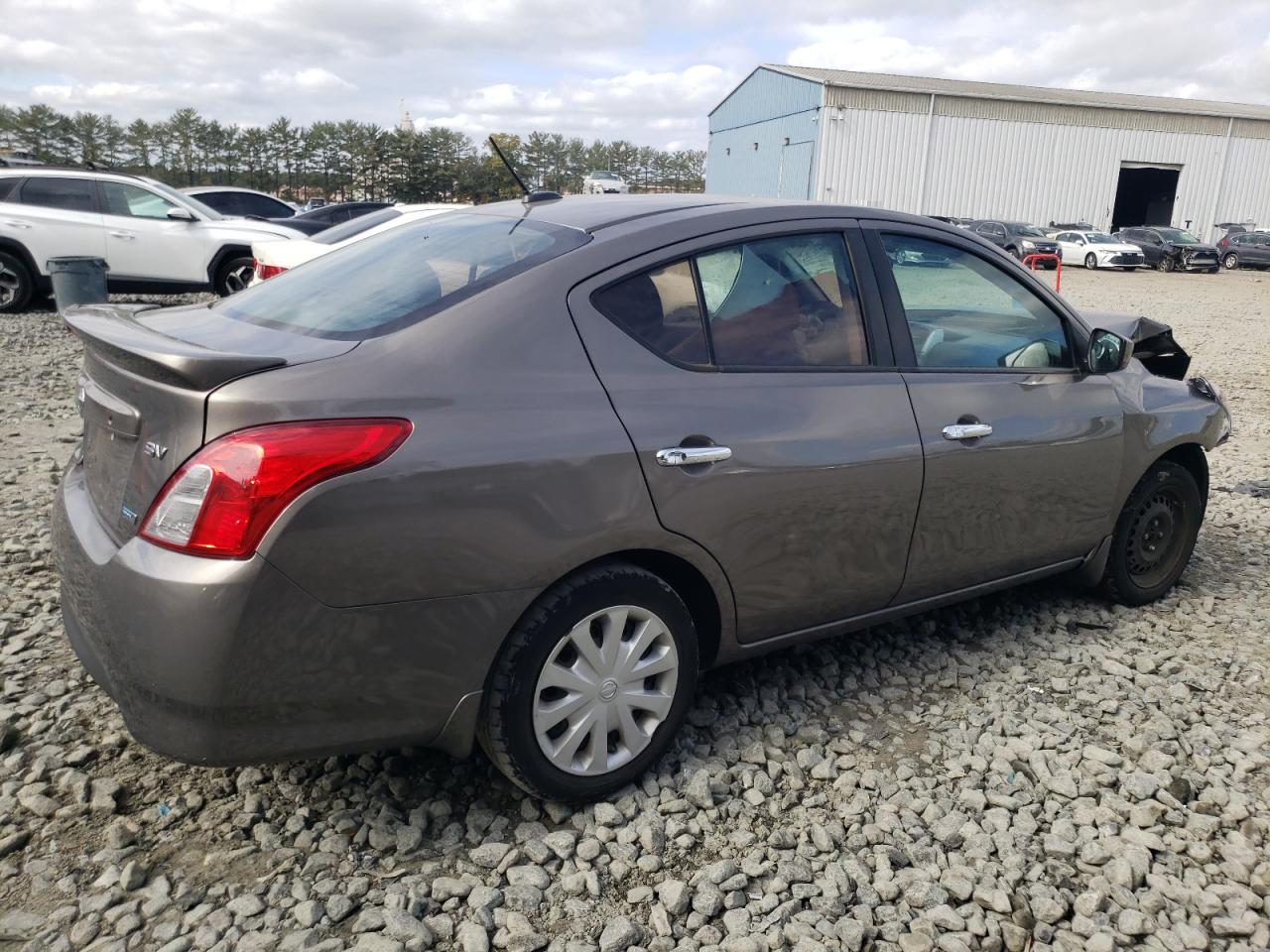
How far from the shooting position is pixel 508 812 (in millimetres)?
2779

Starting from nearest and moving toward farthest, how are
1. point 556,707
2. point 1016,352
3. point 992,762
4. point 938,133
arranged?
1. point 556,707
2. point 992,762
3. point 1016,352
4. point 938,133

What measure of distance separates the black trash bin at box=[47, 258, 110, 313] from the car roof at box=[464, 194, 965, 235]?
28.5ft

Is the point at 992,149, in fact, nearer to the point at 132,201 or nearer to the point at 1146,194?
the point at 1146,194

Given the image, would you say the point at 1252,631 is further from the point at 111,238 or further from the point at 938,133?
the point at 938,133

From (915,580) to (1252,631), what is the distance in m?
1.79

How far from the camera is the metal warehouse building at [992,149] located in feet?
131

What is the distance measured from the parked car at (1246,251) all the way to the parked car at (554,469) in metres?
36.8

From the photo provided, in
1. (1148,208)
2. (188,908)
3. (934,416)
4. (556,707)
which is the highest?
(1148,208)

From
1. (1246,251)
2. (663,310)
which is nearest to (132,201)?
(663,310)

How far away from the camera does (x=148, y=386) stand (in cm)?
232

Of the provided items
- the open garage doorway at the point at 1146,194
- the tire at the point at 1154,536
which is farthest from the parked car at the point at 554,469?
the open garage doorway at the point at 1146,194

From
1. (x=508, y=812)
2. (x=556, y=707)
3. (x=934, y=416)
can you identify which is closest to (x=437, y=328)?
(x=556, y=707)

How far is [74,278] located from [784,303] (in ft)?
32.1

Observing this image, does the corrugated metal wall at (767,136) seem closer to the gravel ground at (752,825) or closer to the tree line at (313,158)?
the tree line at (313,158)
